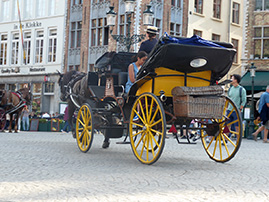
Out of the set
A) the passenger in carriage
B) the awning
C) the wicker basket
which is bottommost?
the wicker basket

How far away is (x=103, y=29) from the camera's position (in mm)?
38875

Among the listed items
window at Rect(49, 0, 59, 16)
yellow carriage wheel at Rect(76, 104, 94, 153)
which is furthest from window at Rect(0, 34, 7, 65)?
yellow carriage wheel at Rect(76, 104, 94, 153)

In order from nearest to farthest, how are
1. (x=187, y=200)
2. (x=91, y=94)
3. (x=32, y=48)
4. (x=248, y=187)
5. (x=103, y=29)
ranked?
(x=187, y=200) → (x=248, y=187) → (x=91, y=94) → (x=103, y=29) → (x=32, y=48)

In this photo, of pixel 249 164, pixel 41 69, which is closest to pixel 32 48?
pixel 41 69

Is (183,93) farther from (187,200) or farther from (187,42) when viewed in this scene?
(187,200)

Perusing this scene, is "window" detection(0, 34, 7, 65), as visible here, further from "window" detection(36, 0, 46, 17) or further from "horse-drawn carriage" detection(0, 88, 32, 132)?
"horse-drawn carriage" detection(0, 88, 32, 132)

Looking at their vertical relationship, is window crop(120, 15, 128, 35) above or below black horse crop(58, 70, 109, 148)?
above

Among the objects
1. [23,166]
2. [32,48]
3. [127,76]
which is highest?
[32,48]

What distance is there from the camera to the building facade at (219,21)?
3759 cm

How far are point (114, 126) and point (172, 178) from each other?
3.35m

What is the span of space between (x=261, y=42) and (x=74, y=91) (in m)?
27.3

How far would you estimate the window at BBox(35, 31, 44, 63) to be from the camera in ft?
137

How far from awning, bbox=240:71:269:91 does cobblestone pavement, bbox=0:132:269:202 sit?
2523cm

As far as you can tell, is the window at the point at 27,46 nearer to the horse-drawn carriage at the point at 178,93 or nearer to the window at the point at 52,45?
the window at the point at 52,45
